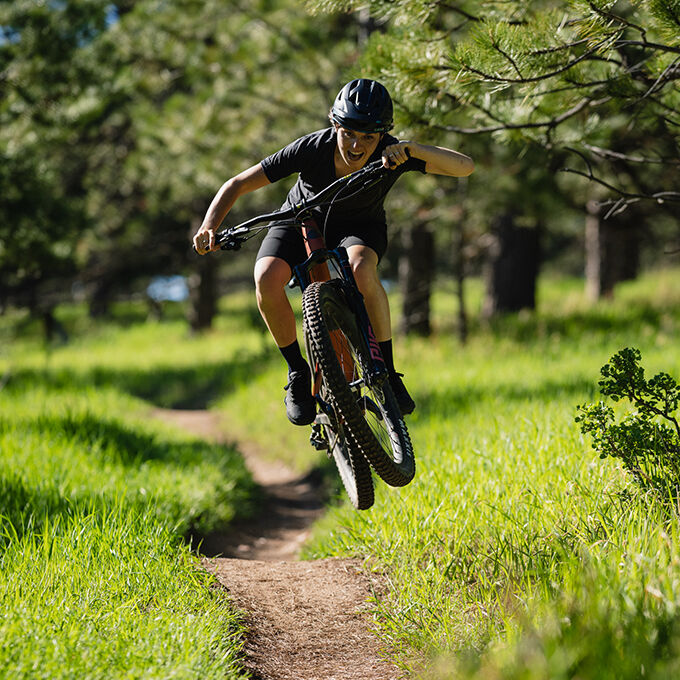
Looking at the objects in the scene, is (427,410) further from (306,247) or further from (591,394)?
(306,247)

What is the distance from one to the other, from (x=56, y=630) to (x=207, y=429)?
23.1 ft

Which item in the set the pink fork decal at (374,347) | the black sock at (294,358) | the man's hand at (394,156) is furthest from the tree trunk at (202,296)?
the man's hand at (394,156)

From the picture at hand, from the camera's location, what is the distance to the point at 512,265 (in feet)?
40.4

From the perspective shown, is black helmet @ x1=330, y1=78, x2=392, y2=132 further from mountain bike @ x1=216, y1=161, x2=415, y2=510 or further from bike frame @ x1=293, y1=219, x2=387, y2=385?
bike frame @ x1=293, y1=219, x2=387, y2=385

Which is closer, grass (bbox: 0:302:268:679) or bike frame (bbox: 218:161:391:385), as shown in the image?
grass (bbox: 0:302:268:679)

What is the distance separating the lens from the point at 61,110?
8.55 m

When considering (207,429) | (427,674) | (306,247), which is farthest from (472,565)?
(207,429)

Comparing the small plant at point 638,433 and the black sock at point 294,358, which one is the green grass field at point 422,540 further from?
the black sock at point 294,358

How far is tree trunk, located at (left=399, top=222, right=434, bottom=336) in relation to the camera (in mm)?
11188

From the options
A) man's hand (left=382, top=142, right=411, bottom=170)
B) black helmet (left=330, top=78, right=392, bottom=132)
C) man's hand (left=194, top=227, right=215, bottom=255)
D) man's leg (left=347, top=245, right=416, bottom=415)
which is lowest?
man's leg (left=347, top=245, right=416, bottom=415)

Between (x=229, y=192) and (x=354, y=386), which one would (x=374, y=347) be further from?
(x=229, y=192)

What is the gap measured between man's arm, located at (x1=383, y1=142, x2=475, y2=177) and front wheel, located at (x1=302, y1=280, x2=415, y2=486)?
0.75 m

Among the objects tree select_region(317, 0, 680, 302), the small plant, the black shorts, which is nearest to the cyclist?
the black shorts

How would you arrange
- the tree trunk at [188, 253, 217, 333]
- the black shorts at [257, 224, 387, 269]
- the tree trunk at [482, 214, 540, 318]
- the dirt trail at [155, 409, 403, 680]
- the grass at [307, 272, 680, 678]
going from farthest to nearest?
the tree trunk at [188, 253, 217, 333] < the tree trunk at [482, 214, 540, 318] < the black shorts at [257, 224, 387, 269] < the dirt trail at [155, 409, 403, 680] < the grass at [307, 272, 680, 678]
